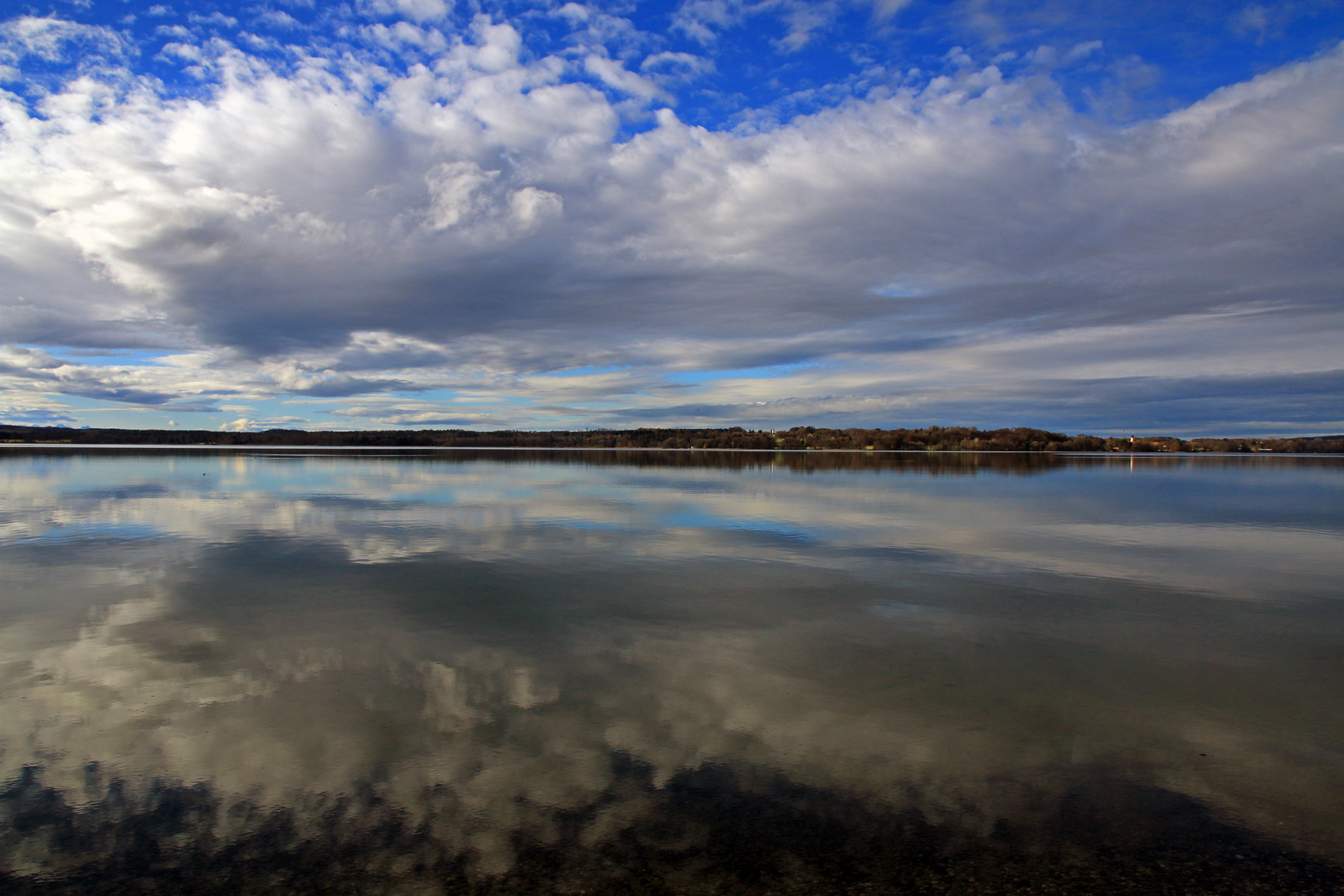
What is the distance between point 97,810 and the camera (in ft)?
13.2

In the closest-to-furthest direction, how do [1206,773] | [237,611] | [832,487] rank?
[1206,773]
[237,611]
[832,487]

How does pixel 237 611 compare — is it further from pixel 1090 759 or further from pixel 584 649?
pixel 1090 759

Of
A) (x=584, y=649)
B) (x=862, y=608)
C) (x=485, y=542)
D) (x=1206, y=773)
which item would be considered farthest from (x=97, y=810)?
(x=485, y=542)

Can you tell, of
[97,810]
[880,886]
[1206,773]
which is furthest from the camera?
[1206,773]

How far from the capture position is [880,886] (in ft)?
11.2

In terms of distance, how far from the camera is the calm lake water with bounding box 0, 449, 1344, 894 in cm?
362

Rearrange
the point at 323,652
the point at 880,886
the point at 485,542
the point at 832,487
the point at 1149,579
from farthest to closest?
1. the point at 832,487
2. the point at 485,542
3. the point at 1149,579
4. the point at 323,652
5. the point at 880,886

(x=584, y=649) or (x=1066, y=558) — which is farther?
(x=1066, y=558)

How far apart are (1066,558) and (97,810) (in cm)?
1302

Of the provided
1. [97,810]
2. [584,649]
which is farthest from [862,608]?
[97,810]

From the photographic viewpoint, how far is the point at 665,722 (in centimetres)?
527

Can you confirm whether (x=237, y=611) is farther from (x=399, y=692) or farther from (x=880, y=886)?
(x=880, y=886)

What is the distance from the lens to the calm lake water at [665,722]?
3617 millimetres

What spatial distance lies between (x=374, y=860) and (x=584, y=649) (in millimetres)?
3461
